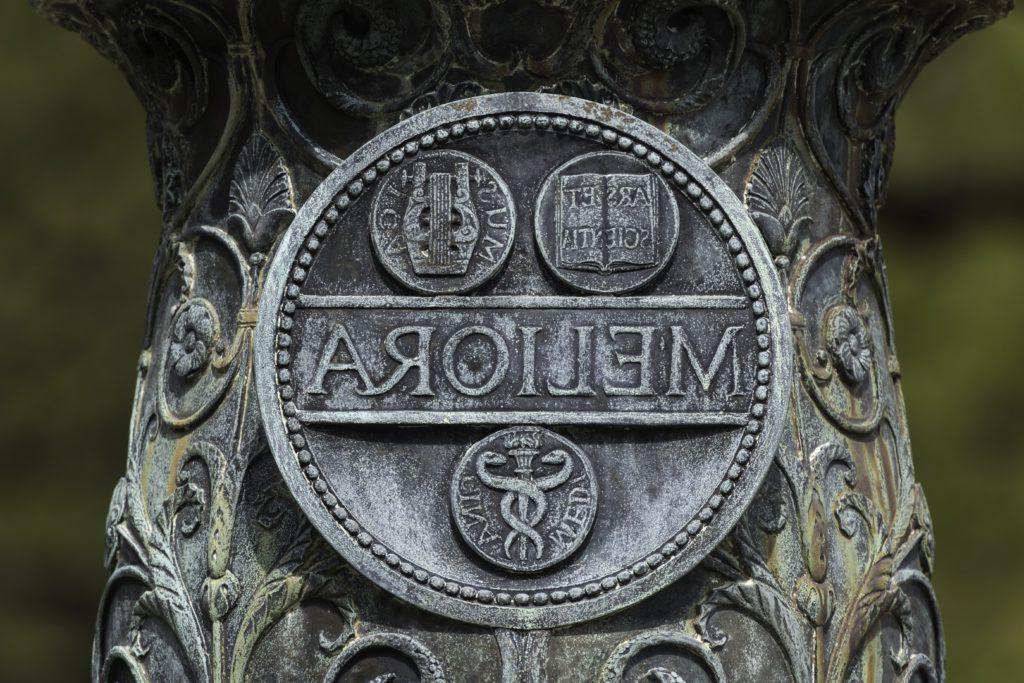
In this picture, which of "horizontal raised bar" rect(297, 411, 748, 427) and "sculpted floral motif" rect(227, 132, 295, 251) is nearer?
"horizontal raised bar" rect(297, 411, 748, 427)

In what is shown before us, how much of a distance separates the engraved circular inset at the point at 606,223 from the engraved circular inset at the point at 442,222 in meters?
0.06

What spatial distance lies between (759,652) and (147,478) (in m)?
0.89

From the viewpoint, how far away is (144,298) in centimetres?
504

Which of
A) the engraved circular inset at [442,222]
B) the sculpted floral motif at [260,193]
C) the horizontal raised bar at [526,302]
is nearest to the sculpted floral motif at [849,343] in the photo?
the horizontal raised bar at [526,302]

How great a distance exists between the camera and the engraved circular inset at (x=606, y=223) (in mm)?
2992

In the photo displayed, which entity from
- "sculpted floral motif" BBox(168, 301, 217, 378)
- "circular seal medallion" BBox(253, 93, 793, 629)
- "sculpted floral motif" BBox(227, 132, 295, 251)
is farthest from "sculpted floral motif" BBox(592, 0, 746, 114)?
"sculpted floral motif" BBox(168, 301, 217, 378)

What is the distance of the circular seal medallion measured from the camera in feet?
9.62

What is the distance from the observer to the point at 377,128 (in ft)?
10.2

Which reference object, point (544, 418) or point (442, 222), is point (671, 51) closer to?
point (442, 222)

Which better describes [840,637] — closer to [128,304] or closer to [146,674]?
[146,674]

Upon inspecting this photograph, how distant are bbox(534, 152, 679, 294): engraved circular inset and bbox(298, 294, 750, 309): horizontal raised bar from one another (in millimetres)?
19

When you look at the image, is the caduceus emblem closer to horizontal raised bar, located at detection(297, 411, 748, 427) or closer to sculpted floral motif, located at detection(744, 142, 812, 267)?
horizontal raised bar, located at detection(297, 411, 748, 427)

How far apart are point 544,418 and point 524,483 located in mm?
87

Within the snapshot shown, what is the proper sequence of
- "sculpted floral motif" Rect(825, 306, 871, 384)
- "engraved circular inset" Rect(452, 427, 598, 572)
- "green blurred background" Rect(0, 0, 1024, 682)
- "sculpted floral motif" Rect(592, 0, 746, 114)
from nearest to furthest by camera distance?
→ "engraved circular inset" Rect(452, 427, 598, 572)
"sculpted floral motif" Rect(592, 0, 746, 114)
"sculpted floral motif" Rect(825, 306, 871, 384)
"green blurred background" Rect(0, 0, 1024, 682)
